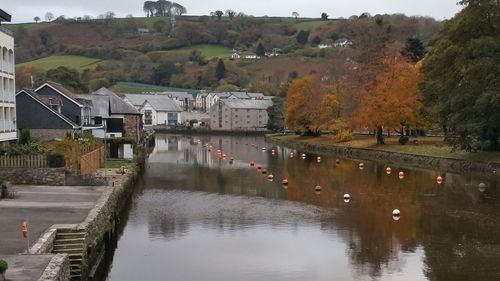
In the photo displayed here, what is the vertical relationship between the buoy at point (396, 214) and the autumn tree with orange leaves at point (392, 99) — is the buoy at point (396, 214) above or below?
below

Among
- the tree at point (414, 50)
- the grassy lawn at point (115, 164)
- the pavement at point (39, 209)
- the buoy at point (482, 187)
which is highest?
the tree at point (414, 50)

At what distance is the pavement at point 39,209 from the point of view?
1798 centimetres

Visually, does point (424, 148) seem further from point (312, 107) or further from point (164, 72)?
point (164, 72)

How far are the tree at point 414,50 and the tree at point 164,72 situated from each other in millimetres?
119160

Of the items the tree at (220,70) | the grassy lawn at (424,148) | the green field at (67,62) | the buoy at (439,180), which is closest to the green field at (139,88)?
the tree at (220,70)

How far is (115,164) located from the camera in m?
41.7

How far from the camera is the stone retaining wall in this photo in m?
13.4

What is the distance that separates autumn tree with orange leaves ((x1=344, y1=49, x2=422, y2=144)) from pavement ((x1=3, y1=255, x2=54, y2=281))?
48.7 m

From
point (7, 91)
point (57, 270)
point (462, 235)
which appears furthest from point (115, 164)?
point (57, 270)

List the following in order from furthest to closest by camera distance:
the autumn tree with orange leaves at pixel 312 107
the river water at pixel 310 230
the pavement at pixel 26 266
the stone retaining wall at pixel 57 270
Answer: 1. the autumn tree with orange leaves at pixel 312 107
2. the river water at pixel 310 230
3. the pavement at pixel 26 266
4. the stone retaining wall at pixel 57 270

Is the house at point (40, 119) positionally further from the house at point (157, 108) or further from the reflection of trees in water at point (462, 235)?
the house at point (157, 108)

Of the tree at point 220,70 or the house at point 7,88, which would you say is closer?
the house at point 7,88

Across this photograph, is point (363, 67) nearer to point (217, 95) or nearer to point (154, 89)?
point (217, 95)

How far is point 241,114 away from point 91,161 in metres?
106
